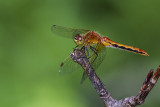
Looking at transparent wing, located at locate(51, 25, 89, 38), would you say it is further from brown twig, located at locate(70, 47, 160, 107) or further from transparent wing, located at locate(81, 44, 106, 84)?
brown twig, located at locate(70, 47, 160, 107)

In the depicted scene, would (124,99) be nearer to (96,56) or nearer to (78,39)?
(96,56)

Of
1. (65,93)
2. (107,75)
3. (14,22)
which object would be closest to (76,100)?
(65,93)

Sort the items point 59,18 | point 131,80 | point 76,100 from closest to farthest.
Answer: point 76,100 → point 131,80 → point 59,18

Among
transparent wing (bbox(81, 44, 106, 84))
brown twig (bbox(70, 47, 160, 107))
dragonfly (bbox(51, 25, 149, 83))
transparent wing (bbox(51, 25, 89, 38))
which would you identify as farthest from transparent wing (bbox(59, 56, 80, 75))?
brown twig (bbox(70, 47, 160, 107))

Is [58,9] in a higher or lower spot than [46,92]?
higher

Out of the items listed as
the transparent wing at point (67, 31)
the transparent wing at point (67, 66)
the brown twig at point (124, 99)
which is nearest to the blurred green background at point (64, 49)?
the transparent wing at point (67, 31)

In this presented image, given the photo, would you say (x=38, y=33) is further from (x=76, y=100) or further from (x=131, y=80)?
(x=131, y=80)

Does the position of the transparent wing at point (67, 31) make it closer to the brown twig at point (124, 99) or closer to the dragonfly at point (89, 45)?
the dragonfly at point (89, 45)

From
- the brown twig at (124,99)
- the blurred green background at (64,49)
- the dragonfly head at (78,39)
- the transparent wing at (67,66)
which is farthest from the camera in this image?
the blurred green background at (64,49)

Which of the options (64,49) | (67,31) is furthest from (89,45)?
(64,49)
